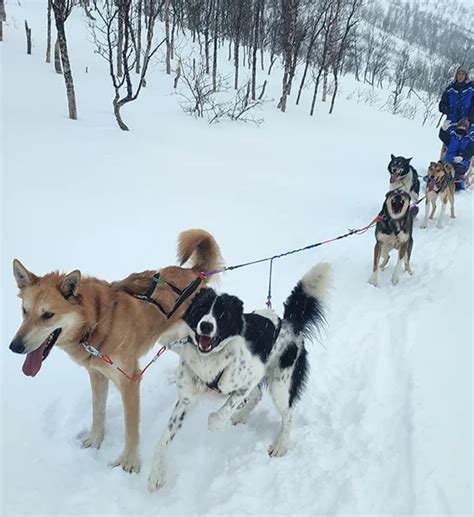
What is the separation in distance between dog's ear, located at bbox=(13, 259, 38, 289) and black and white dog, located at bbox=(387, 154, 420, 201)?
21.4 ft

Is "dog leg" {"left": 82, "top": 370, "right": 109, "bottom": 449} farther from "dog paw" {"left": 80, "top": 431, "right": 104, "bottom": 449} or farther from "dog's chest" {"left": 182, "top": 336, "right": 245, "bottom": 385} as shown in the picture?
"dog's chest" {"left": 182, "top": 336, "right": 245, "bottom": 385}

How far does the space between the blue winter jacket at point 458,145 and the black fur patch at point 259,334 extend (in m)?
7.77

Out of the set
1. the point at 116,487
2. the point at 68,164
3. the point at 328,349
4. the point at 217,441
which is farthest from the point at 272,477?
the point at 68,164

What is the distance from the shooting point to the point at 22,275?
210cm

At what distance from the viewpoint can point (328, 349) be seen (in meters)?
3.72

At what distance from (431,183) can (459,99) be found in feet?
8.36

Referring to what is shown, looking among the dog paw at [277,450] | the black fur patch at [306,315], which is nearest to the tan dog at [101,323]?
the black fur patch at [306,315]

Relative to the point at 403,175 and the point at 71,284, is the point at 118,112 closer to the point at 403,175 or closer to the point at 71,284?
the point at 403,175

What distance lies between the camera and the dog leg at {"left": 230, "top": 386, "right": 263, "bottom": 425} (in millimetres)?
2906

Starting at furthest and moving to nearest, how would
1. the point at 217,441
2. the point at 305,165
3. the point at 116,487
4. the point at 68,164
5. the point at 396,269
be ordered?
the point at 305,165, the point at 68,164, the point at 396,269, the point at 217,441, the point at 116,487

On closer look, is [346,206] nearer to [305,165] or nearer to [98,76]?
[305,165]

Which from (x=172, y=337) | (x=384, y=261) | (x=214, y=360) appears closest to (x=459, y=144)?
(x=384, y=261)

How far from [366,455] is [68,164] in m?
6.62

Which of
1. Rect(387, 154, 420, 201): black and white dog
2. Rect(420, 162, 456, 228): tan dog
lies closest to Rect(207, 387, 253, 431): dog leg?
Rect(387, 154, 420, 201): black and white dog
